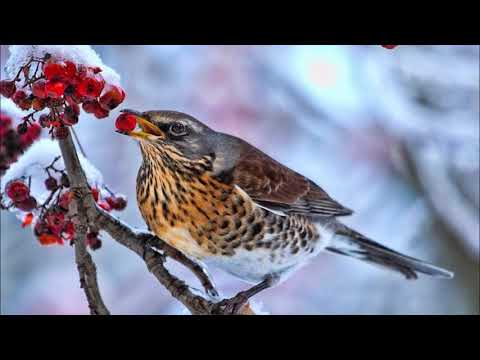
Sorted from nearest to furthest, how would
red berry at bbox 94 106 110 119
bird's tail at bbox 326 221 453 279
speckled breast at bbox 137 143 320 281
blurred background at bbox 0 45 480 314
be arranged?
red berry at bbox 94 106 110 119
speckled breast at bbox 137 143 320 281
bird's tail at bbox 326 221 453 279
blurred background at bbox 0 45 480 314

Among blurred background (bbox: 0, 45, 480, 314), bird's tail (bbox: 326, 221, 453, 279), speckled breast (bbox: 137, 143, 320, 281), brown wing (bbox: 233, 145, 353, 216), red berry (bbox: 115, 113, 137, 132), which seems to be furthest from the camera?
blurred background (bbox: 0, 45, 480, 314)

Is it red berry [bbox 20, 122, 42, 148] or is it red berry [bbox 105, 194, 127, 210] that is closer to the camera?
red berry [bbox 20, 122, 42, 148]

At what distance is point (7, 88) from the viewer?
1.32m

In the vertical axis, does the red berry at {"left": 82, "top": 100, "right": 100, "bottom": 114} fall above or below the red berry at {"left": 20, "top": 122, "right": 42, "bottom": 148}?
below

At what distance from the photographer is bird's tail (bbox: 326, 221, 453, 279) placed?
243 centimetres

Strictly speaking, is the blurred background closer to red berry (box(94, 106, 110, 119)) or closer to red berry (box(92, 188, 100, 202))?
red berry (box(92, 188, 100, 202))

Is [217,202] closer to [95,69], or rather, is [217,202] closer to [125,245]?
[125,245]

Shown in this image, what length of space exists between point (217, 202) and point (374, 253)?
2.74ft

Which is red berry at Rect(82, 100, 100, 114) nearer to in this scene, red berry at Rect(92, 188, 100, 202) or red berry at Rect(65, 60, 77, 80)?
red berry at Rect(65, 60, 77, 80)

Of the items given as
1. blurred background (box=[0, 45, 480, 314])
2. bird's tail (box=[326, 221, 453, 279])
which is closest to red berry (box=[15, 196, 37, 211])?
bird's tail (box=[326, 221, 453, 279])

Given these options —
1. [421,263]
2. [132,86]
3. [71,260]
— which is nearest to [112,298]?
[71,260]

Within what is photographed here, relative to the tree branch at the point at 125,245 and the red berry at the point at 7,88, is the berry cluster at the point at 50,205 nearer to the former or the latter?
the tree branch at the point at 125,245

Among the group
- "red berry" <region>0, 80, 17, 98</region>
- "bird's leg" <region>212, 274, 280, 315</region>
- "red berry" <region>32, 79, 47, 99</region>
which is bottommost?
"bird's leg" <region>212, 274, 280, 315</region>

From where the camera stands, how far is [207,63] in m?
3.65
